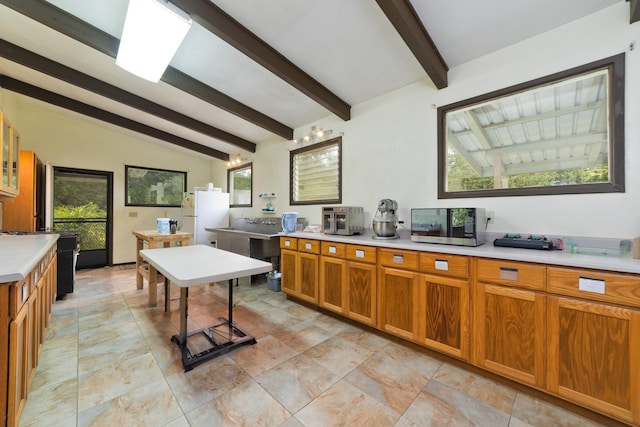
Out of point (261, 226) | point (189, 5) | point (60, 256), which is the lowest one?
point (60, 256)

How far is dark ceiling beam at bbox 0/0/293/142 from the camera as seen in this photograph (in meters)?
2.29

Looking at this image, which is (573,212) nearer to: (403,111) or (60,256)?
(403,111)

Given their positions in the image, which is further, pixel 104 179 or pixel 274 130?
pixel 104 179

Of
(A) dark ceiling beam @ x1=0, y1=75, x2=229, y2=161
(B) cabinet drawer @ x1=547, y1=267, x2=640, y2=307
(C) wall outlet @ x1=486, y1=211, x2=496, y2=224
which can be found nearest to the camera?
(B) cabinet drawer @ x1=547, y1=267, x2=640, y2=307

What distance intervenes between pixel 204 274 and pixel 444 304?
5.86 ft

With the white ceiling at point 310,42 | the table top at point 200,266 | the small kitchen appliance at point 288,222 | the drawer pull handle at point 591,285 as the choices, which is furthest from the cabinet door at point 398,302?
the white ceiling at point 310,42

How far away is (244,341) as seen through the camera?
2217mm

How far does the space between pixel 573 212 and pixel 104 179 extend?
7.49 metres

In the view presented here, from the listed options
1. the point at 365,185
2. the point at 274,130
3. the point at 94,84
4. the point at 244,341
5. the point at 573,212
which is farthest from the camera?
the point at 274,130

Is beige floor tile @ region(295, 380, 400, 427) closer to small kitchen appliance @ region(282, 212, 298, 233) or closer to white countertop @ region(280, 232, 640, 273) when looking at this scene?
white countertop @ region(280, 232, 640, 273)

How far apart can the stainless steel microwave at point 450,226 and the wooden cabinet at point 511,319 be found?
313 millimetres

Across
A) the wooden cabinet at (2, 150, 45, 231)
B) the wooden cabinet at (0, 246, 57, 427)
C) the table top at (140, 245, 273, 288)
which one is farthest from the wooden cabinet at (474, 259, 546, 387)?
the wooden cabinet at (2, 150, 45, 231)

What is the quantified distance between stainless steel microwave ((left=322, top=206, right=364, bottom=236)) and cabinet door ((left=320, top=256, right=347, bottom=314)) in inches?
16.7

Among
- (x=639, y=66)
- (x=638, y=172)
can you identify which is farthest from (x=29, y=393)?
(x=639, y=66)
